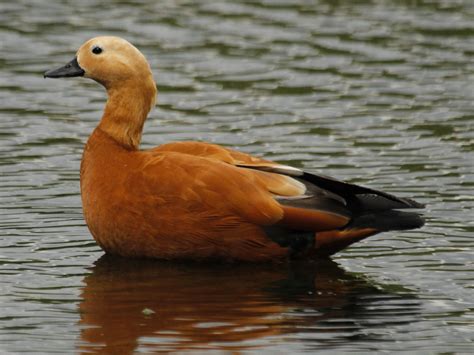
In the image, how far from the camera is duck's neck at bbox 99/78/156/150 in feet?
33.1

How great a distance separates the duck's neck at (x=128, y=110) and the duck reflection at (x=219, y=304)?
851mm

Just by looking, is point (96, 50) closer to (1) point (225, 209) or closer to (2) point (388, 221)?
(1) point (225, 209)

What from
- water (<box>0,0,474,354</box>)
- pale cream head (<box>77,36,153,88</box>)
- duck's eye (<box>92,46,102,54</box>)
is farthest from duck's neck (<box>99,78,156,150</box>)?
water (<box>0,0,474,354</box>)

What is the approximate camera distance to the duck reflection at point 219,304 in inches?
318

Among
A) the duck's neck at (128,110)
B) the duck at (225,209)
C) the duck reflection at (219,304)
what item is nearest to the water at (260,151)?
the duck reflection at (219,304)

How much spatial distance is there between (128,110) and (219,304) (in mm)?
1918

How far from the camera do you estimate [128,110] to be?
10.1m

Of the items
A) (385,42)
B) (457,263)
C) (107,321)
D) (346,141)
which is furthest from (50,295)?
(385,42)

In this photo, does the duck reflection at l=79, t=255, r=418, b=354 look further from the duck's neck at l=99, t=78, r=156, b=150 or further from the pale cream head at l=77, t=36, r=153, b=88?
the pale cream head at l=77, t=36, r=153, b=88

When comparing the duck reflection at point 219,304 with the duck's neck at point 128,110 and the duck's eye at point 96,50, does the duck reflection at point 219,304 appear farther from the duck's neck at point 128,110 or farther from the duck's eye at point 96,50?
the duck's eye at point 96,50

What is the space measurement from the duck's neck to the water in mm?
828

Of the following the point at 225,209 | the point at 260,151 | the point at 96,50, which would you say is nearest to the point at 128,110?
the point at 96,50

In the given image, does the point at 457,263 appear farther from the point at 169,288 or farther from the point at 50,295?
the point at 50,295

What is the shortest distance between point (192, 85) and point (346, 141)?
2.41 metres
